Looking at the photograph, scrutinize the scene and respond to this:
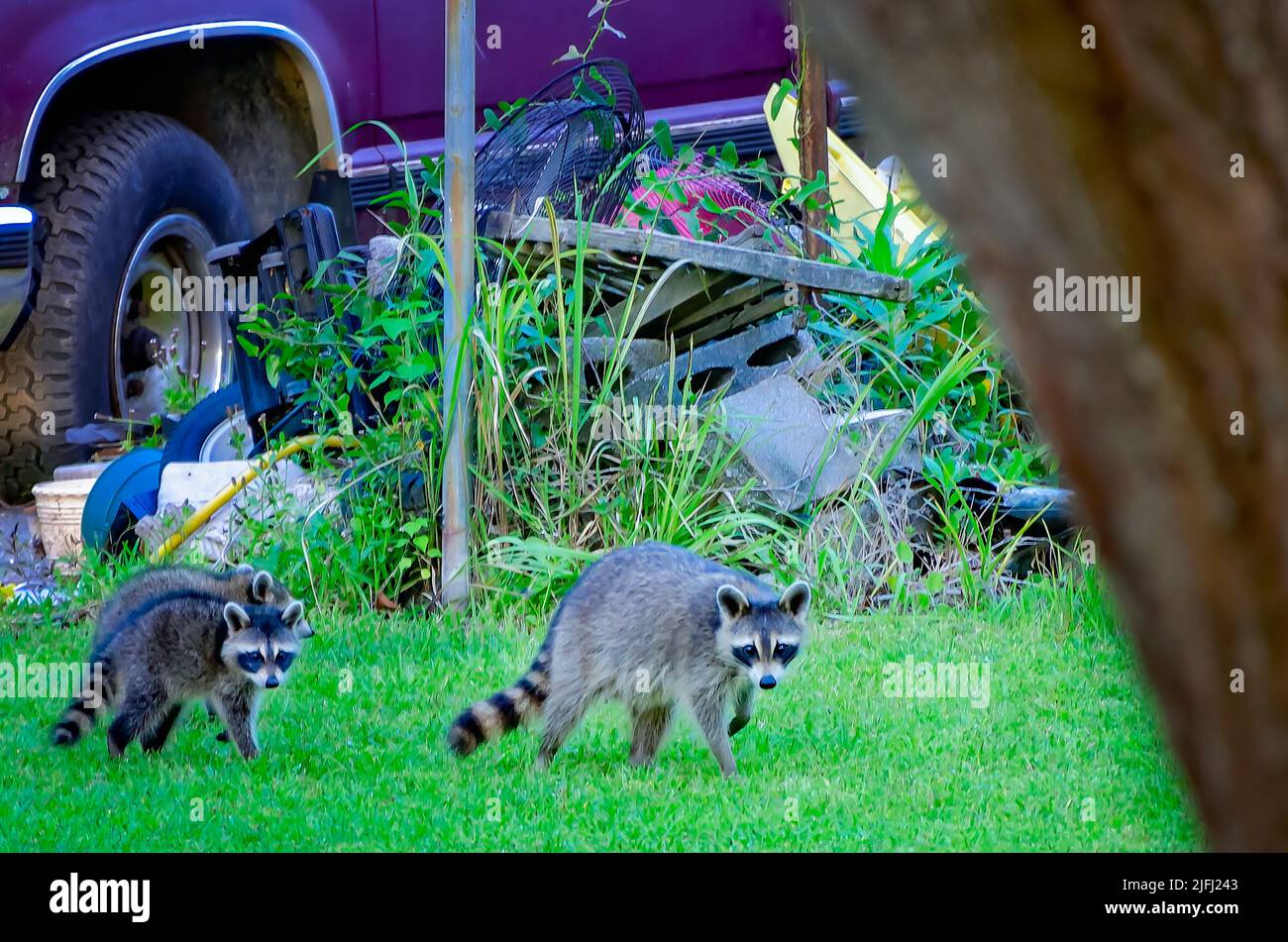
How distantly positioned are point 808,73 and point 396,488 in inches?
120

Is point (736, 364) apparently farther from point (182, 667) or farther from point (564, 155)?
point (182, 667)

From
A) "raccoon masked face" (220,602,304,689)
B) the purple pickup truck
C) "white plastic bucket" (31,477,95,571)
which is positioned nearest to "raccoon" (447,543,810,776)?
"raccoon masked face" (220,602,304,689)

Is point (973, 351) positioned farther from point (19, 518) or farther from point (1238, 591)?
point (1238, 591)

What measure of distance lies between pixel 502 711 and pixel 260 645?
79cm

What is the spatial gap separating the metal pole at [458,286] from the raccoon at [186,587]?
78 centimetres

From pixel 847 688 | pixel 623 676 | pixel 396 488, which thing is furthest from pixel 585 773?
pixel 396 488

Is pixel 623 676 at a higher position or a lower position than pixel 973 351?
lower

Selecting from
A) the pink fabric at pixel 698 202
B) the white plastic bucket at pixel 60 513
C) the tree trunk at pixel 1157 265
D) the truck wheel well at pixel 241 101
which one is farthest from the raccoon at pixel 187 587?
the tree trunk at pixel 1157 265

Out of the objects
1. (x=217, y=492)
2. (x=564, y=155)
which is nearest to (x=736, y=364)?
(x=564, y=155)

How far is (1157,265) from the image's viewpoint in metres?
1.07

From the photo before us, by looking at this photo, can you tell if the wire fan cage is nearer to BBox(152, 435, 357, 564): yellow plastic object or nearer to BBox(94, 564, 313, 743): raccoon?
BBox(152, 435, 357, 564): yellow plastic object

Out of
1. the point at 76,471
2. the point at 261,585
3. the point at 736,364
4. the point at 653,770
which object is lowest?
the point at 653,770

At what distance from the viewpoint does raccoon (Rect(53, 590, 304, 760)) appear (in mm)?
4621

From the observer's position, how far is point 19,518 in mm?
7887
